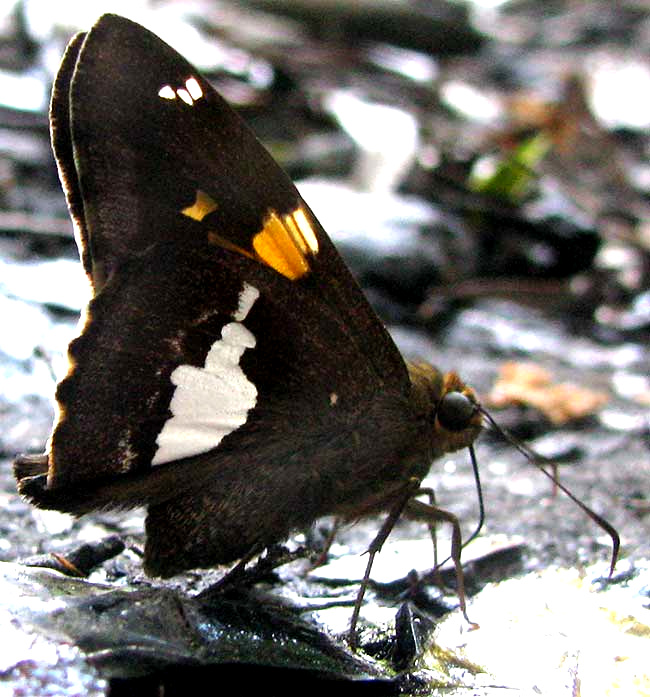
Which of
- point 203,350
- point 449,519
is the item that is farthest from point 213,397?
point 449,519

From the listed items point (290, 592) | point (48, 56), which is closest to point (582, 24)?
point (48, 56)

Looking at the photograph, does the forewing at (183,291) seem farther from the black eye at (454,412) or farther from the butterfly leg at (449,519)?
the butterfly leg at (449,519)

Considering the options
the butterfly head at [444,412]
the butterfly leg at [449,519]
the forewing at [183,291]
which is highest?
the forewing at [183,291]

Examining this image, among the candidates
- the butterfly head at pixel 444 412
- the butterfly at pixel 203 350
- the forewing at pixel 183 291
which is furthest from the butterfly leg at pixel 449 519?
the forewing at pixel 183 291

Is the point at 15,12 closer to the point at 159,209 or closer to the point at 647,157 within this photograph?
the point at 647,157

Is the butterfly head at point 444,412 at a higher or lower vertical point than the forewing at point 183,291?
lower

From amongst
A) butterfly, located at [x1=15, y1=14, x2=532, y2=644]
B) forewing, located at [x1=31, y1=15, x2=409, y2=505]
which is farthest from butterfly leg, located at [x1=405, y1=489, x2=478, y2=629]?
forewing, located at [x1=31, y1=15, x2=409, y2=505]

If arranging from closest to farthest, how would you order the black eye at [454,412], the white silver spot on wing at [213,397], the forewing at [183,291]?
the forewing at [183,291] < the white silver spot on wing at [213,397] < the black eye at [454,412]
